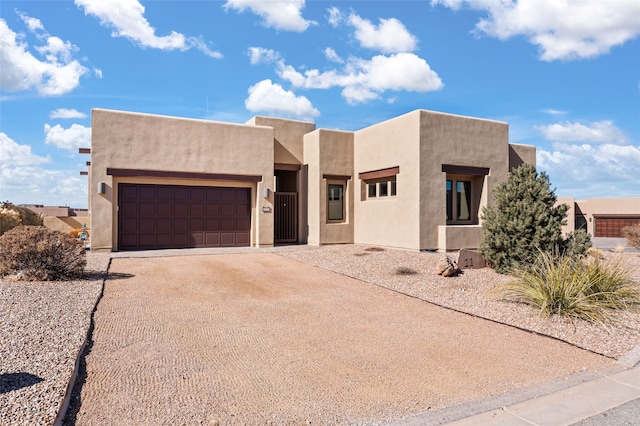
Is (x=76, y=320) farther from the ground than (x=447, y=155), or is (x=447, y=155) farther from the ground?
(x=447, y=155)

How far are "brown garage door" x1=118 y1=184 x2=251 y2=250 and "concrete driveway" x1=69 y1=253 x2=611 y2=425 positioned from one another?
704 centimetres

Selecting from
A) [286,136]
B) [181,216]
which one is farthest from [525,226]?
[181,216]

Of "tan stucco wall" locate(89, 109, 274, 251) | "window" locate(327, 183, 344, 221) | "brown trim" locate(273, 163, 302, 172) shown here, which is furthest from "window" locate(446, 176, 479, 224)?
"tan stucco wall" locate(89, 109, 274, 251)

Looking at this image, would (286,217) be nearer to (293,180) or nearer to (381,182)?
(293,180)

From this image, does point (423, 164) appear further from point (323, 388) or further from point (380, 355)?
point (323, 388)

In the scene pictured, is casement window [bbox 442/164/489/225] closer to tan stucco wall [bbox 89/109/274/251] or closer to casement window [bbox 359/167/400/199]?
casement window [bbox 359/167/400/199]

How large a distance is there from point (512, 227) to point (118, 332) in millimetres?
8975

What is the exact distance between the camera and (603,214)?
113ft

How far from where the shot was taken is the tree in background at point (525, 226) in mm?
10781

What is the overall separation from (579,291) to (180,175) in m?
12.7

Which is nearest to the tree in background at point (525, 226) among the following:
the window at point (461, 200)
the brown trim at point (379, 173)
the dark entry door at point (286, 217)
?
the window at point (461, 200)

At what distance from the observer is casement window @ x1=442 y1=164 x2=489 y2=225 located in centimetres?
1605

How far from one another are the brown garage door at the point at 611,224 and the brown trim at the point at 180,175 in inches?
1167

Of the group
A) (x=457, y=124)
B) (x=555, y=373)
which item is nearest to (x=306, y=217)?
(x=457, y=124)
